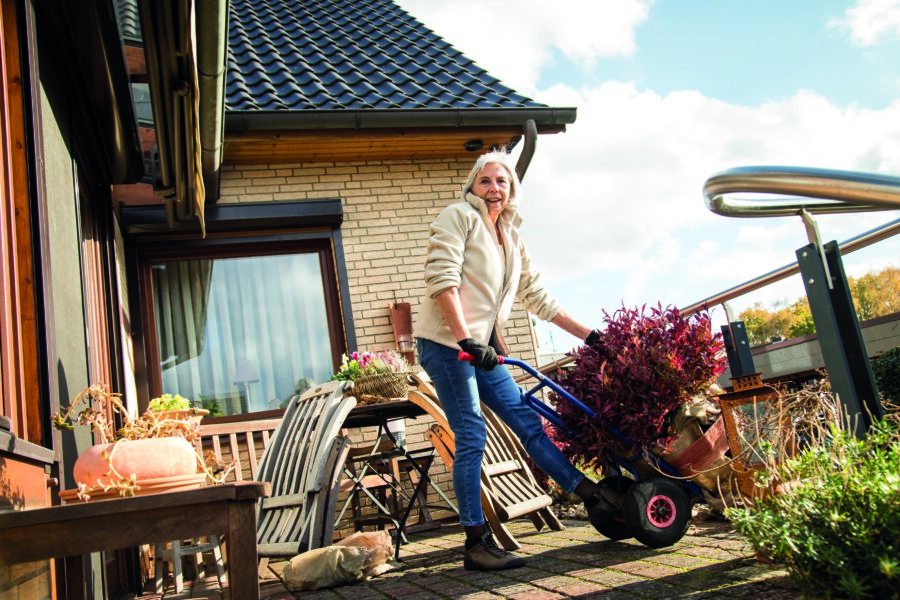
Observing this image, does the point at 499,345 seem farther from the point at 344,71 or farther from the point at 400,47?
the point at 400,47

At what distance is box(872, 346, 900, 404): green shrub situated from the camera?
5117mm

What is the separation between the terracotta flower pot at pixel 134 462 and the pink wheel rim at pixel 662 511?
1944 mm

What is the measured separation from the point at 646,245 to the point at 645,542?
73.9 m

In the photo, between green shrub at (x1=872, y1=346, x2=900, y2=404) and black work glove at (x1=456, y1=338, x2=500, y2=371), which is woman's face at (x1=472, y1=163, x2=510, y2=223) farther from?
green shrub at (x1=872, y1=346, x2=900, y2=404)

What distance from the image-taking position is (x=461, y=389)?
336cm

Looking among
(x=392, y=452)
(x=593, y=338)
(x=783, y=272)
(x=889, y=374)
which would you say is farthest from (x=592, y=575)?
(x=889, y=374)

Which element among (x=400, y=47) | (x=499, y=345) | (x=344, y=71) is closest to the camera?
(x=499, y=345)

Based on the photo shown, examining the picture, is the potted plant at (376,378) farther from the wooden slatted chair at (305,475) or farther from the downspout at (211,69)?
the downspout at (211,69)

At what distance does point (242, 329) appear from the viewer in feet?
22.0

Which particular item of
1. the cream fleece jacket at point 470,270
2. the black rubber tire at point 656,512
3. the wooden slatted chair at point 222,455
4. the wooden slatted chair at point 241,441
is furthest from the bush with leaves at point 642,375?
the wooden slatted chair at point 241,441

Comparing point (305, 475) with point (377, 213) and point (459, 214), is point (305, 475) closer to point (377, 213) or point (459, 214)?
point (459, 214)

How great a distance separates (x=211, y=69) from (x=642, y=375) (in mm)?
2405

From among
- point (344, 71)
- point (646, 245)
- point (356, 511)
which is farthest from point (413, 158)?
point (646, 245)

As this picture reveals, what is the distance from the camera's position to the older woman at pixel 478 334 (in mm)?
3250
